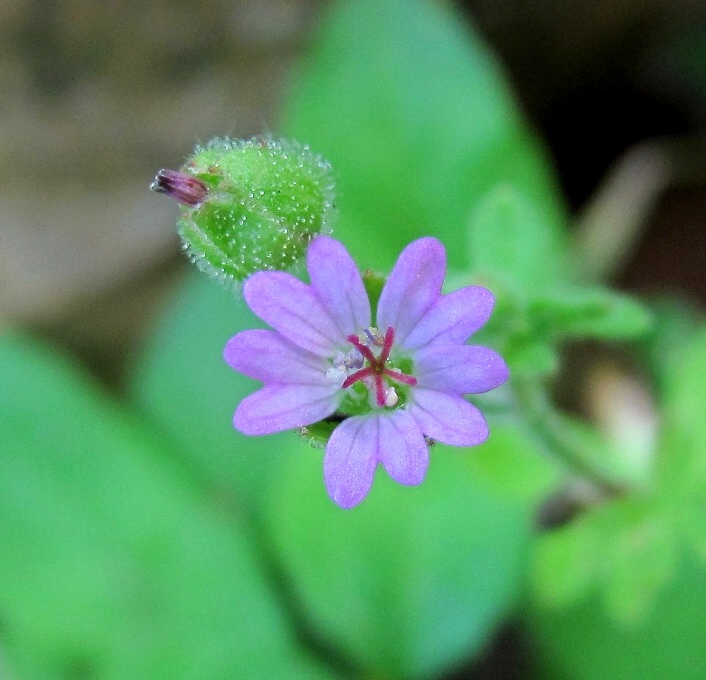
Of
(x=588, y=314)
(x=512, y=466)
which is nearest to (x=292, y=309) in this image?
(x=588, y=314)

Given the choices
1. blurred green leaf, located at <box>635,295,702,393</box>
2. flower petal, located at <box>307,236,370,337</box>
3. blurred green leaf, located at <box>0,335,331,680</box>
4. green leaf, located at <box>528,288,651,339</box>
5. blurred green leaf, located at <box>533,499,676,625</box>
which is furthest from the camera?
blurred green leaf, located at <box>635,295,702,393</box>

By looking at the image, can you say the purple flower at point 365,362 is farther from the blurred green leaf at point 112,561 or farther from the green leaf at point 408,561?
the blurred green leaf at point 112,561

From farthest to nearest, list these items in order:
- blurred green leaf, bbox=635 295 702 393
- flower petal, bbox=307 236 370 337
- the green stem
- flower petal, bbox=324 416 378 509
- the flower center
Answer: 1. blurred green leaf, bbox=635 295 702 393
2. the green stem
3. the flower center
4. flower petal, bbox=307 236 370 337
5. flower petal, bbox=324 416 378 509

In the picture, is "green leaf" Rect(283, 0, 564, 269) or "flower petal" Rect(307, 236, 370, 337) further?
"green leaf" Rect(283, 0, 564, 269)

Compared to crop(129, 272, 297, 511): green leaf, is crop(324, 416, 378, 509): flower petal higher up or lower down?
lower down

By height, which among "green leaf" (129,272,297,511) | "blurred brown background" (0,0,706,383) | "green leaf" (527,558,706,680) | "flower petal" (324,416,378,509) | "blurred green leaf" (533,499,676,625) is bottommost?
"green leaf" (527,558,706,680)

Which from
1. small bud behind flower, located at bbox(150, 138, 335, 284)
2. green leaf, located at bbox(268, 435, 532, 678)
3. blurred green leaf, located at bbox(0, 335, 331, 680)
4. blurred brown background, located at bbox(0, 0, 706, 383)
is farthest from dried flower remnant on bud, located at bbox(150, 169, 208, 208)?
blurred green leaf, located at bbox(0, 335, 331, 680)

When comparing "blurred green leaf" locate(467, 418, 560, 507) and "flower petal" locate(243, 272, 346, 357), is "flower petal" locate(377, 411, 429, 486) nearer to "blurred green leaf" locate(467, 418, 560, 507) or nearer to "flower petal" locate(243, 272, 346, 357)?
"flower petal" locate(243, 272, 346, 357)
